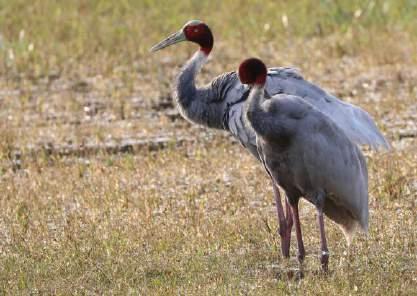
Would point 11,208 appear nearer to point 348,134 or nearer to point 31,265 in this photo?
point 31,265

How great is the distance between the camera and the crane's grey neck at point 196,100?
25.7 ft

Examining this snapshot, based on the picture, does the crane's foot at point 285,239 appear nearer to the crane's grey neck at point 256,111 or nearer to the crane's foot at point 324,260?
the crane's foot at point 324,260

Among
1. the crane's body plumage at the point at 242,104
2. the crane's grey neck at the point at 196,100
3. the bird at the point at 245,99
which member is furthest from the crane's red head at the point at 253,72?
the crane's grey neck at the point at 196,100

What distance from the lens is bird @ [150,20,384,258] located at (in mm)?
7102

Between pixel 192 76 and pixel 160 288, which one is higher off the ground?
pixel 192 76

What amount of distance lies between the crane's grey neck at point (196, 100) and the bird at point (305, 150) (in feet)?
3.67

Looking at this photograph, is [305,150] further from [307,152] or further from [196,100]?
[196,100]

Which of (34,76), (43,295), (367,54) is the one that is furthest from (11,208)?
(367,54)

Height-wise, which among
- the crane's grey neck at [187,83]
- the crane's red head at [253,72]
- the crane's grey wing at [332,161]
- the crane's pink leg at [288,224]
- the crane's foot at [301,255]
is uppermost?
the crane's red head at [253,72]

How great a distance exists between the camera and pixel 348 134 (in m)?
7.00

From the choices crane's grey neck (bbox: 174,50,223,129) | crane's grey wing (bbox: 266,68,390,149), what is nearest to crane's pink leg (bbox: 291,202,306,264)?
crane's grey wing (bbox: 266,68,390,149)

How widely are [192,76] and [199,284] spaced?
216 cm

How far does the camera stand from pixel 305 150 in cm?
644

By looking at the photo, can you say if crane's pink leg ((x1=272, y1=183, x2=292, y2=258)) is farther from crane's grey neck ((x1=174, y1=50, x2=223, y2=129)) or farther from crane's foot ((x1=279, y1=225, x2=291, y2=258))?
crane's grey neck ((x1=174, y1=50, x2=223, y2=129))
